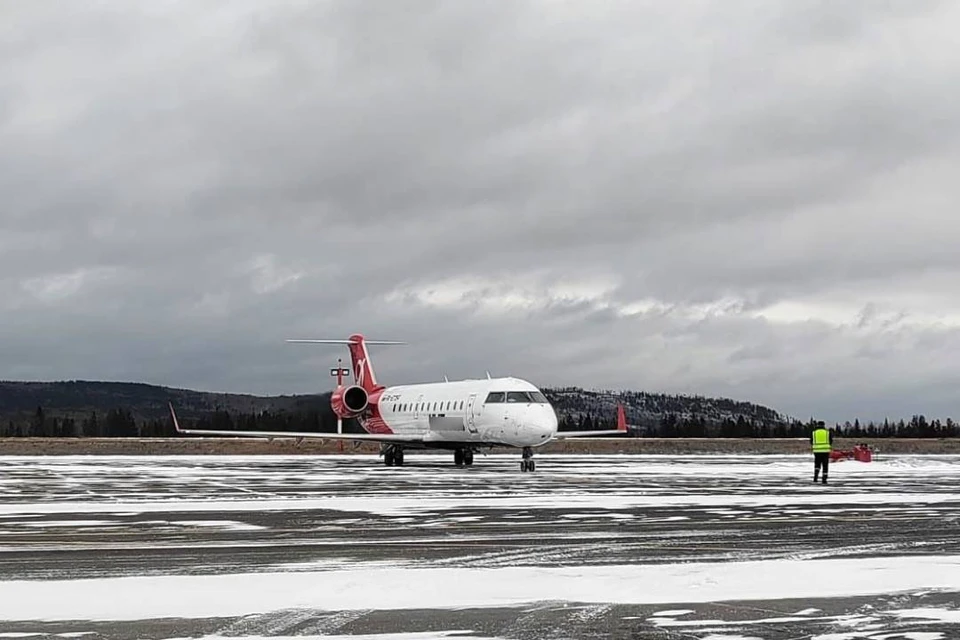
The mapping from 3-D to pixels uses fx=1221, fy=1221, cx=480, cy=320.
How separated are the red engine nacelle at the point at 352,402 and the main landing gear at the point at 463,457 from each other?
10666mm

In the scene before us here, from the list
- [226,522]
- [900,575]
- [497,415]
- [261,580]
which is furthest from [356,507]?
[497,415]

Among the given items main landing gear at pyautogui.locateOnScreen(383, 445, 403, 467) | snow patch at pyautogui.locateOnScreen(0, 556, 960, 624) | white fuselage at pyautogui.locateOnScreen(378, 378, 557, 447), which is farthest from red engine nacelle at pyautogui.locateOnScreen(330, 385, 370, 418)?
snow patch at pyautogui.locateOnScreen(0, 556, 960, 624)

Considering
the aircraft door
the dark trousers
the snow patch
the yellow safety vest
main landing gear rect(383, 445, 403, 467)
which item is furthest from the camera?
main landing gear rect(383, 445, 403, 467)

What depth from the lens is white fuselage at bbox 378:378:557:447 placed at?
38.4 m

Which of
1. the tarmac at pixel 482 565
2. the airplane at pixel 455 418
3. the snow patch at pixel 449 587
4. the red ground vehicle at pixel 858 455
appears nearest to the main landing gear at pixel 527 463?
the airplane at pixel 455 418

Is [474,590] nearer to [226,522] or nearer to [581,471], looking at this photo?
[226,522]

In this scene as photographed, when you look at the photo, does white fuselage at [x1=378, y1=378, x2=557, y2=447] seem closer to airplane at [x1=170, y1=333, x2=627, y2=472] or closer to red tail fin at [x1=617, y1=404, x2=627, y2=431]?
airplane at [x1=170, y1=333, x2=627, y2=472]

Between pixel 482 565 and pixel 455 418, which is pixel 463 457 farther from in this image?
pixel 482 565

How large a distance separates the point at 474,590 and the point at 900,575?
174 inches

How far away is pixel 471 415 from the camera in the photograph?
41438 millimetres

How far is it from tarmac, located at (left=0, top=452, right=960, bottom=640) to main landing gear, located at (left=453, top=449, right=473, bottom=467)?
1880cm

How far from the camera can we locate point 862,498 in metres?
24.5

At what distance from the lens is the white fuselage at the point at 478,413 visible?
126 ft

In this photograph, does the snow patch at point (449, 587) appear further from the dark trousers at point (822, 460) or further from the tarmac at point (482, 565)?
the dark trousers at point (822, 460)
